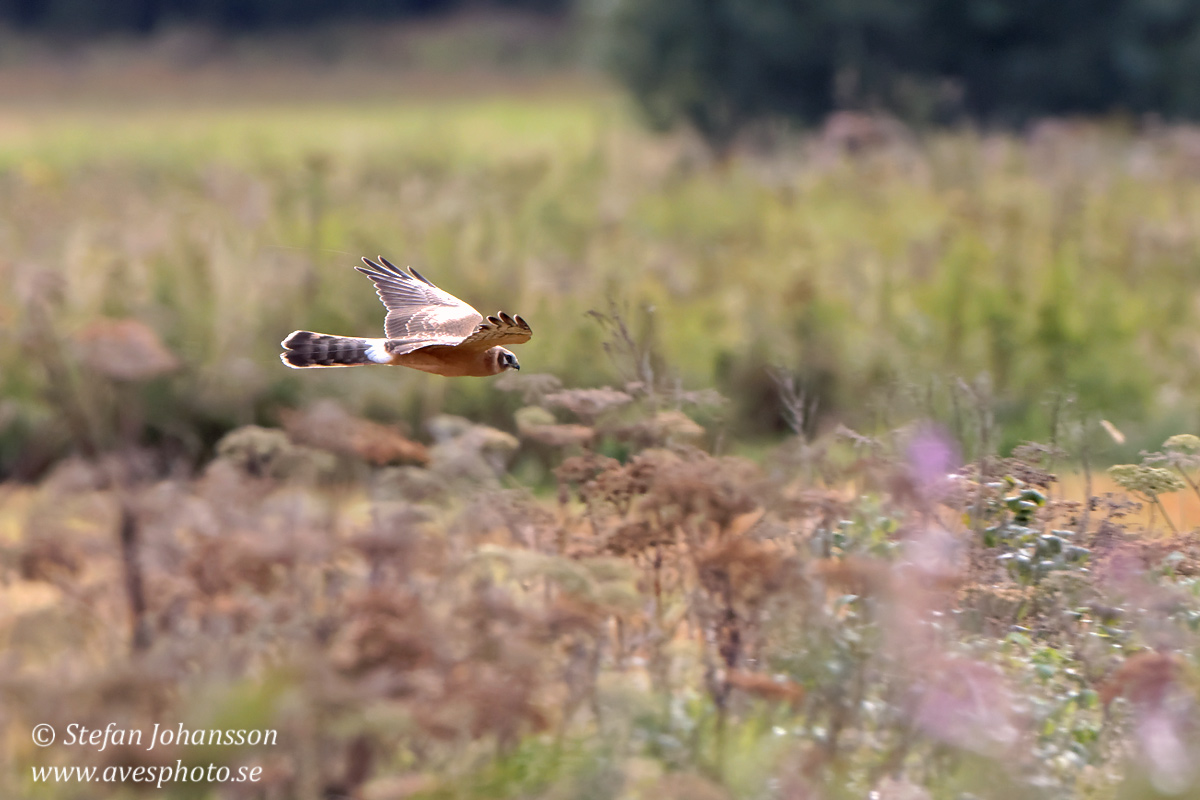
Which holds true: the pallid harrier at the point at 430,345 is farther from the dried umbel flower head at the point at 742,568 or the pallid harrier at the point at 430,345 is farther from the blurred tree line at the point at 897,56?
the blurred tree line at the point at 897,56

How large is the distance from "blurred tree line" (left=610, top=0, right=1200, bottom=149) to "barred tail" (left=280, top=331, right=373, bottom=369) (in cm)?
1502

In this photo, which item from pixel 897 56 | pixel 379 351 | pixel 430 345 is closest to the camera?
pixel 430 345

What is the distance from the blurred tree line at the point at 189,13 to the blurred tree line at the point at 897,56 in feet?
53.4

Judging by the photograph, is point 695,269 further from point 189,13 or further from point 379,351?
point 189,13

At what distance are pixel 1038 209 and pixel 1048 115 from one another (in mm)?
9910

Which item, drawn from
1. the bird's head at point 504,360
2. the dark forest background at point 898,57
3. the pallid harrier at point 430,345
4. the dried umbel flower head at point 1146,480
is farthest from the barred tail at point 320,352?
the dark forest background at point 898,57

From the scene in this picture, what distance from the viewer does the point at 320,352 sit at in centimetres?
343

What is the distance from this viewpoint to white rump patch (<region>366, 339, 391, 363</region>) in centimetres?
328

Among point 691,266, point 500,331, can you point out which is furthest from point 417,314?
point 691,266

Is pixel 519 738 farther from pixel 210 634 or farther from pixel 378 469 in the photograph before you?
pixel 378 469

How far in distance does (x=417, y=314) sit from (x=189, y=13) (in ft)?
105

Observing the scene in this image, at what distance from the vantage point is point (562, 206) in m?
10.8

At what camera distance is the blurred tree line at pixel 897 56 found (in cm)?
1845

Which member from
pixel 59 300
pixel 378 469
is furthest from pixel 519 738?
pixel 59 300
